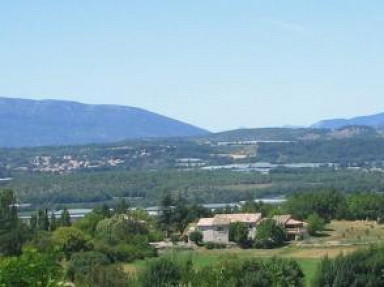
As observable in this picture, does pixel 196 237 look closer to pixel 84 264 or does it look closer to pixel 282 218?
pixel 282 218

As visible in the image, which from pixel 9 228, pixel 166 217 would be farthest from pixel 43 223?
pixel 166 217

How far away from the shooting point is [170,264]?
40812mm

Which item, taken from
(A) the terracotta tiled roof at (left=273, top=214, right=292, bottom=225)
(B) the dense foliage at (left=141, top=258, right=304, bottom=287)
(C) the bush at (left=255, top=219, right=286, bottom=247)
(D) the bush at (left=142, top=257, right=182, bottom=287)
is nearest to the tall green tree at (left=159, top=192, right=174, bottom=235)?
(A) the terracotta tiled roof at (left=273, top=214, right=292, bottom=225)

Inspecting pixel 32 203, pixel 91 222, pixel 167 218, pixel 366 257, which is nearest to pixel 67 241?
pixel 91 222

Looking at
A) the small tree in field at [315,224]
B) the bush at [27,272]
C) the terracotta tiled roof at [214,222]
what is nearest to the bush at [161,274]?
the terracotta tiled roof at [214,222]

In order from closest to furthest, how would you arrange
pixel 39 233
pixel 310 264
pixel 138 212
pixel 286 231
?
1. pixel 310 264
2. pixel 39 233
3. pixel 286 231
4. pixel 138 212

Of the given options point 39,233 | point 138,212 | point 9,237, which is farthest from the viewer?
point 138,212

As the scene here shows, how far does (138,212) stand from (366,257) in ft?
96.0

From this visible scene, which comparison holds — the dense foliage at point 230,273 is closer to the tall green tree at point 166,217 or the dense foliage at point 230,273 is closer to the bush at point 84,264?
the bush at point 84,264

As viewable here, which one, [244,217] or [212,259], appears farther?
[244,217]

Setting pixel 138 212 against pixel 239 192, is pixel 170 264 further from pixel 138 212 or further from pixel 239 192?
pixel 239 192

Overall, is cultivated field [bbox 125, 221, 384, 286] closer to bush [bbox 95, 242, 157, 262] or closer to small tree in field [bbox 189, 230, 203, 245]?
bush [bbox 95, 242, 157, 262]

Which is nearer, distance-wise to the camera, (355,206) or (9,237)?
(9,237)

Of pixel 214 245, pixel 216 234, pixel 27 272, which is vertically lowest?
pixel 214 245
